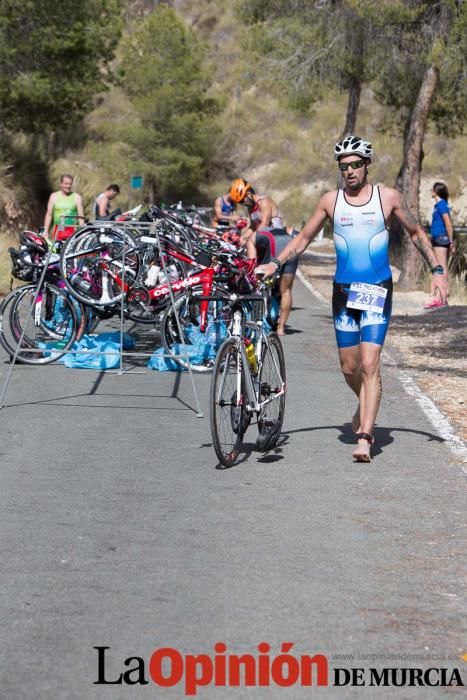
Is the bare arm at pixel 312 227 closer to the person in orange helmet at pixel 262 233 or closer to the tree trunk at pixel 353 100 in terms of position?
the person in orange helmet at pixel 262 233

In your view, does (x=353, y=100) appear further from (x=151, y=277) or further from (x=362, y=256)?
(x=362, y=256)

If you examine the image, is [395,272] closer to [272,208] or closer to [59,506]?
[272,208]

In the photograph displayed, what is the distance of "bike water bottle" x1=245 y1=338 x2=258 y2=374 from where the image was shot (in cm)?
866

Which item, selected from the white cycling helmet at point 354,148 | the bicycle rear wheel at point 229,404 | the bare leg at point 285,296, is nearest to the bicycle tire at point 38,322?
the bare leg at point 285,296

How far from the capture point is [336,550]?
6.50 meters

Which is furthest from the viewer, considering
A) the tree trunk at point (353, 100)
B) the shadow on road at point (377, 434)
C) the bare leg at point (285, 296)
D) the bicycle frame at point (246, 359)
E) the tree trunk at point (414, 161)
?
the tree trunk at point (353, 100)

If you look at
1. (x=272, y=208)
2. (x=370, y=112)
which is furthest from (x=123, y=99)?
(x=272, y=208)

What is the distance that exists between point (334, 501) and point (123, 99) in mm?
71372

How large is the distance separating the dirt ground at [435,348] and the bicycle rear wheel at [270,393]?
1.57 meters

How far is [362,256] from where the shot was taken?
869cm

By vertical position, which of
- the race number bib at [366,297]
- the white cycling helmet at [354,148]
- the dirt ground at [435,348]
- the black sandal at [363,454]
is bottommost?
the dirt ground at [435,348]

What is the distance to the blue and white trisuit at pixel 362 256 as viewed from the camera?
8617 mm

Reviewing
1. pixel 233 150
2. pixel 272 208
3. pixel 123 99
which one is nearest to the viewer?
pixel 272 208

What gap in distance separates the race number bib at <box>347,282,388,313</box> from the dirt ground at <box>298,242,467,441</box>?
1.67m
